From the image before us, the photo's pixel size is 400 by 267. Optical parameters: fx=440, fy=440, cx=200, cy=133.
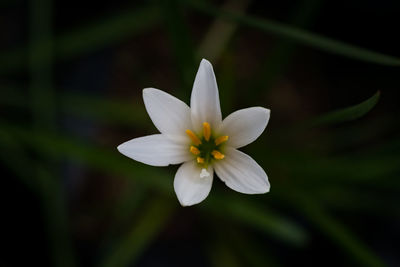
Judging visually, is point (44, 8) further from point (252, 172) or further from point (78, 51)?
point (252, 172)

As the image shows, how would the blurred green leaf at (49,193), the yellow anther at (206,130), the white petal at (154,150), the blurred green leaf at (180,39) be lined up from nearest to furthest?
the white petal at (154,150) → the yellow anther at (206,130) → the blurred green leaf at (180,39) → the blurred green leaf at (49,193)

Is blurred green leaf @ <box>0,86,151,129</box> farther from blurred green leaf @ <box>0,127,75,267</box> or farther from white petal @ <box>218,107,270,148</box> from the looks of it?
white petal @ <box>218,107,270,148</box>

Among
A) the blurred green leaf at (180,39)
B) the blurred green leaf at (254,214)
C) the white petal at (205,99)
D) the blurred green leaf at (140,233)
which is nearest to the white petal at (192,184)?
the white petal at (205,99)

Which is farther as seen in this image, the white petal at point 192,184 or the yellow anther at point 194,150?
the yellow anther at point 194,150

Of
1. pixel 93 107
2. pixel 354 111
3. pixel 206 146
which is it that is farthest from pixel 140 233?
pixel 354 111

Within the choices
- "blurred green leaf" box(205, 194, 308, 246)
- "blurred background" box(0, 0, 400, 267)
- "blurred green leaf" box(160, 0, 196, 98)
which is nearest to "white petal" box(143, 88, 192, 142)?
"blurred green leaf" box(160, 0, 196, 98)

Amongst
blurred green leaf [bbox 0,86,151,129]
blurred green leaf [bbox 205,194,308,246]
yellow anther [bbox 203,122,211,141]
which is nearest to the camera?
yellow anther [bbox 203,122,211,141]

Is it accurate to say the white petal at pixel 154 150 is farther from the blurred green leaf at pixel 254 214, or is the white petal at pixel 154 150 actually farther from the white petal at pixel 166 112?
the blurred green leaf at pixel 254 214

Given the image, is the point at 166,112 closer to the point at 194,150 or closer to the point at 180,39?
the point at 194,150

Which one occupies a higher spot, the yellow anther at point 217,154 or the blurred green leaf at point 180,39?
the blurred green leaf at point 180,39
